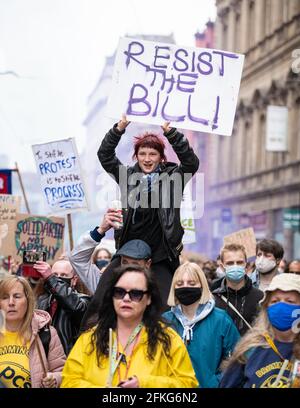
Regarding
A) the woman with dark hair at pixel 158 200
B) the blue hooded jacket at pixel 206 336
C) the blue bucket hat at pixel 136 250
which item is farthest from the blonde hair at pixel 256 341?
the woman with dark hair at pixel 158 200

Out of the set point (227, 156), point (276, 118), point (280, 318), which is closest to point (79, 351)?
point (280, 318)

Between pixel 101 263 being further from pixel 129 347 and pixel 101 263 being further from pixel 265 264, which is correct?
pixel 129 347

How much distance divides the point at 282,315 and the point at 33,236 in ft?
16.7

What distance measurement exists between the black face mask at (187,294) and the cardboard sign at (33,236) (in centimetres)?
368

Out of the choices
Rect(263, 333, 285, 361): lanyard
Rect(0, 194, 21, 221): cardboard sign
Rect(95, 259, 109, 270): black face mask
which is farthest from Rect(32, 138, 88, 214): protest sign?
Rect(263, 333, 285, 361): lanyard

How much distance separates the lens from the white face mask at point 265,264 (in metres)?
8.40

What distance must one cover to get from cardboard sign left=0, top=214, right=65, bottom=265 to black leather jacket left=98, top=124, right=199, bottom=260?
9.23 feet

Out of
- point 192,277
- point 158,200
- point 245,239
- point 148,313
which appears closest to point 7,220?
point 245,239

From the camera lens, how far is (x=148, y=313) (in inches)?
196

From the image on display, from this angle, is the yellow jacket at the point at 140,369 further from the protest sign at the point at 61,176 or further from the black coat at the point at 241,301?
the protest sign at the point at 61,176

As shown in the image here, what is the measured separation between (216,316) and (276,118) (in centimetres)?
2341
